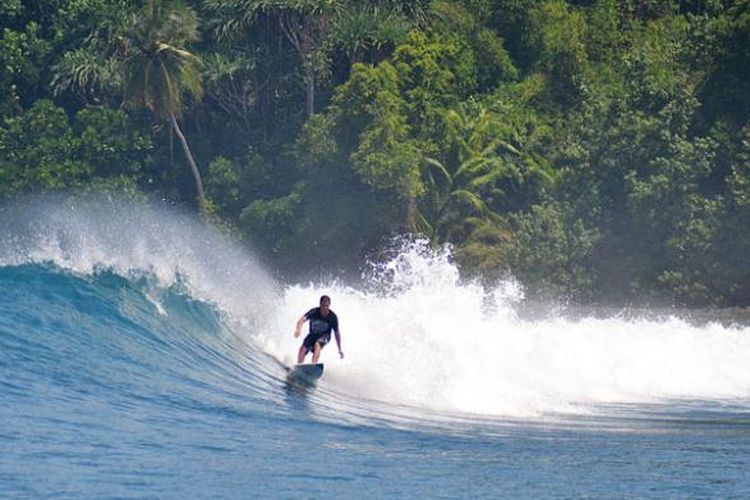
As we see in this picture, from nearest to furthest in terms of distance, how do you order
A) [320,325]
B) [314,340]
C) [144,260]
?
1. [314,340]
2. [320,325]
3. [144,260]

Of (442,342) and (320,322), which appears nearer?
(320,322)

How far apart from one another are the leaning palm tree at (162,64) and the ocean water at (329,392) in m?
A: 21.1

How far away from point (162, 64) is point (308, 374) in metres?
35.0

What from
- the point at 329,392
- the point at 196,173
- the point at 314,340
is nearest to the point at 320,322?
the point at 314,340

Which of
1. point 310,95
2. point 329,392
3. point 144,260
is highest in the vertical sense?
point 310,95

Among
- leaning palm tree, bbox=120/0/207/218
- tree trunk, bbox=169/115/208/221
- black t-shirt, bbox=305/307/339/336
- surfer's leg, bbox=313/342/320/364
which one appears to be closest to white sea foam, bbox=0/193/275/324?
black t-shirt, bbox=305/307/339/336

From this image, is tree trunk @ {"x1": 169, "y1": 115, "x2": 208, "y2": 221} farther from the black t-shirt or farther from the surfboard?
the surfboard

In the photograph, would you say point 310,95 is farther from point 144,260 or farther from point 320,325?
point 320,325

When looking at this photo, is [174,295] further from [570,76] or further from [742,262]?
[570,76]

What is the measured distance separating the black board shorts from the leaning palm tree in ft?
107

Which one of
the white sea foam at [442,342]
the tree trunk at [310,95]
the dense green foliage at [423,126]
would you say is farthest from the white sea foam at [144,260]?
the tree trunk at [310,95]

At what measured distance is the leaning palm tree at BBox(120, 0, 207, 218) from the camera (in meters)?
54.7

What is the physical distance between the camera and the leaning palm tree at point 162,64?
180ft

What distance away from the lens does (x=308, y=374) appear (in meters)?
21.2
